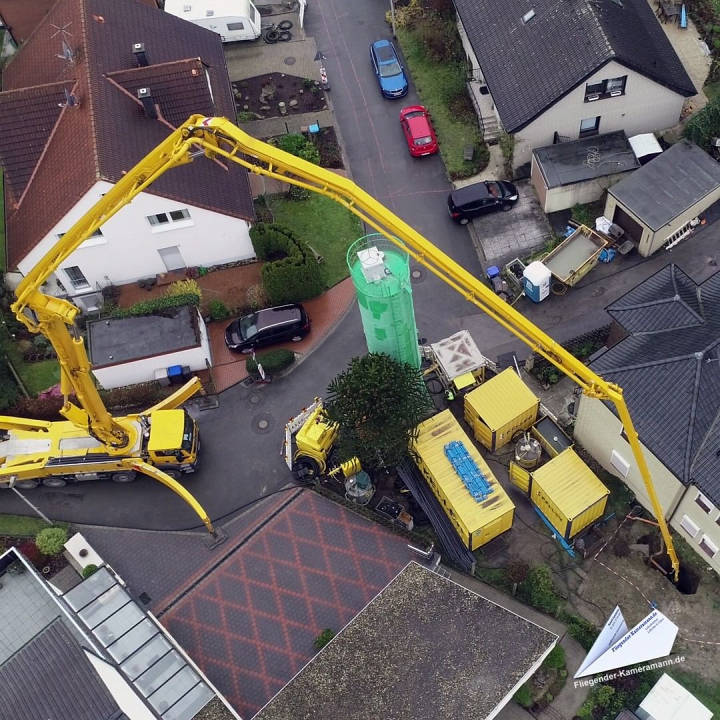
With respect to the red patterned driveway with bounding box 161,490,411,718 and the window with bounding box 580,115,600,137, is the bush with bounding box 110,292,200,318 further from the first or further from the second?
the window with bounding box 580,115,600,137

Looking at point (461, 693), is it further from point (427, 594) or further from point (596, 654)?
point (596, 654)

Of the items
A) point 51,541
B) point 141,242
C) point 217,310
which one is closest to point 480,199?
point 217,310

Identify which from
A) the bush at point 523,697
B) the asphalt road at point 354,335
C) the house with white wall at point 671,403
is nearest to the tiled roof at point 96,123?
the asphalt road at point 354,335

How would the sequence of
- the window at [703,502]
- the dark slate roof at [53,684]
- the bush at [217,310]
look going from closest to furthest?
the dark slate roof at [53,684]
the window at [703,502]
the bush at [217,310]

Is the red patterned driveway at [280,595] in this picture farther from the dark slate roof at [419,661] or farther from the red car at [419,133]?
the red car at [419,133]

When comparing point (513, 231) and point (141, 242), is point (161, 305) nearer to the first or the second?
point (141, 242)

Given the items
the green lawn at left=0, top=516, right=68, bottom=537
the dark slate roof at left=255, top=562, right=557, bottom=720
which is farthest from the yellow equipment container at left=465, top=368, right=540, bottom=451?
the green lawn at left=0, top=516, right=68, bottom=537
